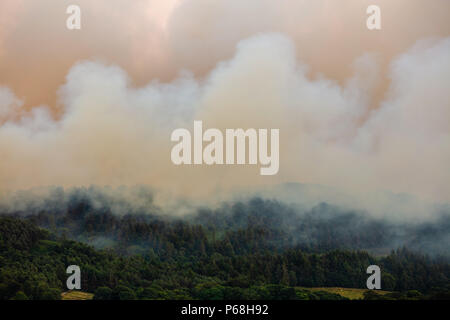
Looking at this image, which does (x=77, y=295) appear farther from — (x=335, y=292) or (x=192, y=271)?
(x=335, y=292)

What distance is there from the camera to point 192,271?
495 ft

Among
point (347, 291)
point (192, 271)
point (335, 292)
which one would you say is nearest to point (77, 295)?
point (192, 271)

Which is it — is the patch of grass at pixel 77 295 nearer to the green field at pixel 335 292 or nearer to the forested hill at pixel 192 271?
the green field at pixel 335 292

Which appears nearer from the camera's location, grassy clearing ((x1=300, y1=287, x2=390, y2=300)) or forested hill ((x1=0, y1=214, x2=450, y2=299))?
forested hill ((x1=0, y1=214, x2=450, y2=299))

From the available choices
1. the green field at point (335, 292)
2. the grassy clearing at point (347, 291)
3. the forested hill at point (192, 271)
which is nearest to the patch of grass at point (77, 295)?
the green field at point (335, 292)

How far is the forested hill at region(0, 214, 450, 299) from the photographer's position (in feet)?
373

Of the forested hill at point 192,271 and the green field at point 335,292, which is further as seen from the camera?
the forested hill at point 192,271

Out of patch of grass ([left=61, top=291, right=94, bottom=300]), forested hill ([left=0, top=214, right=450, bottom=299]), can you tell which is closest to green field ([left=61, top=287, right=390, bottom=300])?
patch of grass ([left=61, top=291, right=94, bottom=300])

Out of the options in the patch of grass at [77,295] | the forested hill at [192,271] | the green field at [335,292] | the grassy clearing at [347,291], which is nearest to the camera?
the patch of grass at [77,295]

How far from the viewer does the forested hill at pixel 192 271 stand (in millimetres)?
113812

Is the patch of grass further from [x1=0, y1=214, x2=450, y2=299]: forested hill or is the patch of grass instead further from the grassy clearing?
the grassy clearing
